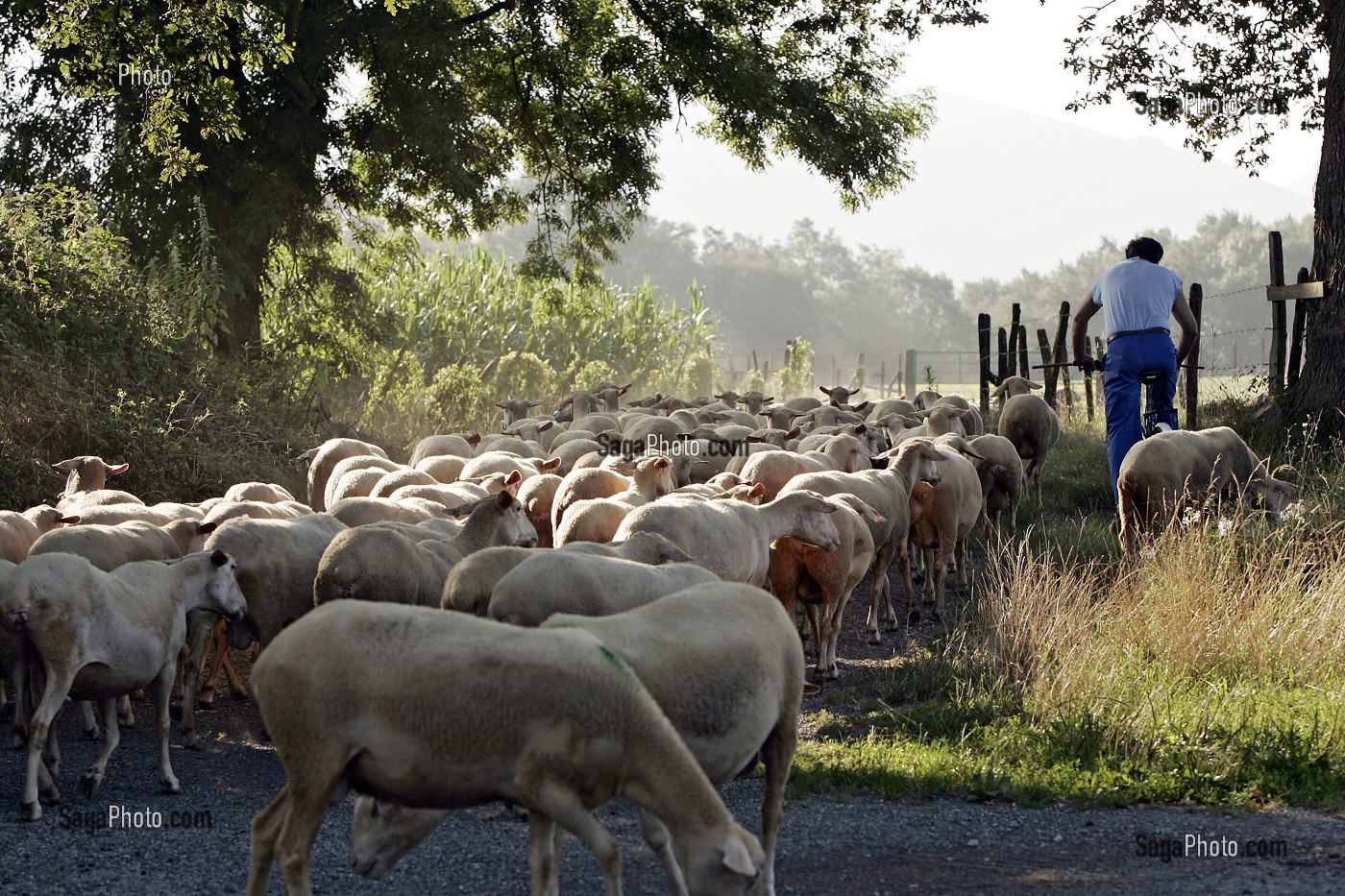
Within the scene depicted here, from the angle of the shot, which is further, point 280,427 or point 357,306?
point 357,306

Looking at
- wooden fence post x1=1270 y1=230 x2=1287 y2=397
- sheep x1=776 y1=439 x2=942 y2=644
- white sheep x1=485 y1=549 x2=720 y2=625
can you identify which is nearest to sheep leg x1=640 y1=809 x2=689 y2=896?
white sheep x1=485 y1=549 x2=720 y2=625

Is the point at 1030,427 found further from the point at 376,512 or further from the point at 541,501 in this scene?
the point at 376,512

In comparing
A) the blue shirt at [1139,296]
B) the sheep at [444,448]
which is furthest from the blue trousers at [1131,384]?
the sheep at [444,448]

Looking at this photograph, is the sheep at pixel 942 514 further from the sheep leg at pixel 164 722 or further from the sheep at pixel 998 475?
the sheep leg at pixel 164 722

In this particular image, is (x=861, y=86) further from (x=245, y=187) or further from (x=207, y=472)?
(x=207, y=472)

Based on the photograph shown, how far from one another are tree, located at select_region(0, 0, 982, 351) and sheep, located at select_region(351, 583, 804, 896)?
10101 millimetres

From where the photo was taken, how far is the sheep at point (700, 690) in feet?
15.7

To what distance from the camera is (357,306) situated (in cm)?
2009

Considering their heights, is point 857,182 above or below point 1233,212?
below

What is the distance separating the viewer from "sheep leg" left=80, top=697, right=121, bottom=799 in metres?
6.44

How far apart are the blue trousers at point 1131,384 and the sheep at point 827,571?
3.00 m

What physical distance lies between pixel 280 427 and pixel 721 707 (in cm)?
1155

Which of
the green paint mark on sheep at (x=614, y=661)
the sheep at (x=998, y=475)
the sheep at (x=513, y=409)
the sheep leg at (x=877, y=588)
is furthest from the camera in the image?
the sheep at (x=513, y=409)

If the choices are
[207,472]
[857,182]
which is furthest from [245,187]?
[857,182]
